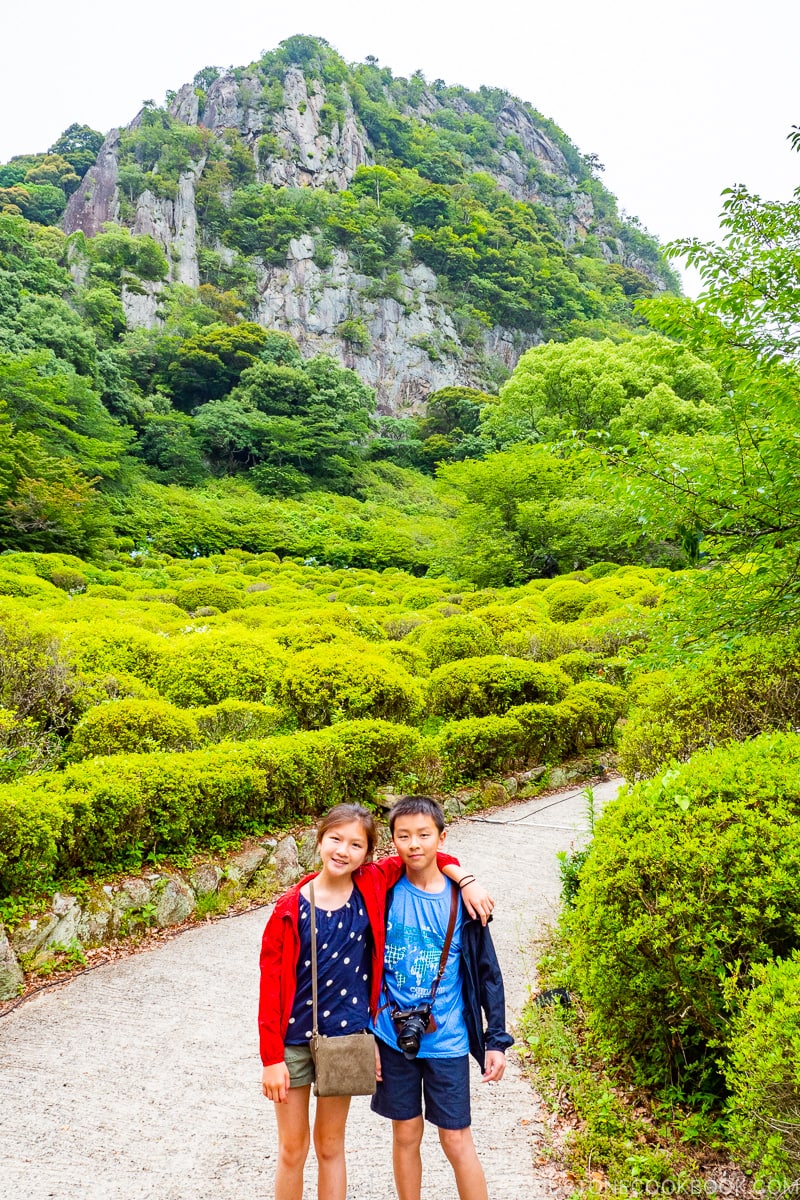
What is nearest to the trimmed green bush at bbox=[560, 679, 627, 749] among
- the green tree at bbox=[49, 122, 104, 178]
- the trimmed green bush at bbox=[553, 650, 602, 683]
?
the trimmed green bush at bbox=[553, 650, 602, 683]

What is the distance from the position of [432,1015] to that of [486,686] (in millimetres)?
5760

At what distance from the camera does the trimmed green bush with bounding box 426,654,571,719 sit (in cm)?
751

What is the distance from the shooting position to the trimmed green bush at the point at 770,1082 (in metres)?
1.68

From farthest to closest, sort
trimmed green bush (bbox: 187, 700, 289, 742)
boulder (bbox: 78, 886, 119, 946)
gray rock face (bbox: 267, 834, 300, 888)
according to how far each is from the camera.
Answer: trimmed green bush (bbox: 187, 700, 289, 742) → gray rock face (bbox: 267, 834, 300, 888) → boulder (bbox: 78, 886, 119, 946)

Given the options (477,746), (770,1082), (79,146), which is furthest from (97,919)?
(79,146)

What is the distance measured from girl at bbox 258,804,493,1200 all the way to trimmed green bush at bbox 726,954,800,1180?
0.77m

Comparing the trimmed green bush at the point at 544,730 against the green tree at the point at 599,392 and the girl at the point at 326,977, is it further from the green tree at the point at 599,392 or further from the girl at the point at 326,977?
the green tree at the point at 599,392

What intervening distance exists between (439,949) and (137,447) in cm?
→ 3112

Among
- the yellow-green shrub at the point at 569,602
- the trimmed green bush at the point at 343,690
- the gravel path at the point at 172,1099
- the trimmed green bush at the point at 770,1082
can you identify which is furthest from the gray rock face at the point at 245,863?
the yellow-green shrub at the point at 569,602

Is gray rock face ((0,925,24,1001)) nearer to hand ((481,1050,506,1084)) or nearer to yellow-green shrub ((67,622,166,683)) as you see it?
hand ((481,1050,506,1084))

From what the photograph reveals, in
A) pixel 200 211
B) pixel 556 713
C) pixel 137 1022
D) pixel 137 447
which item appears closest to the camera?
pixel 137 1022

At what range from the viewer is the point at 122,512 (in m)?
24.8

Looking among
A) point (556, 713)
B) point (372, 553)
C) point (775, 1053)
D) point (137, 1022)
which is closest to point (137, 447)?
A: point (372, 553)

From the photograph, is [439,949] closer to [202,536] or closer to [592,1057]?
[592,1057]
